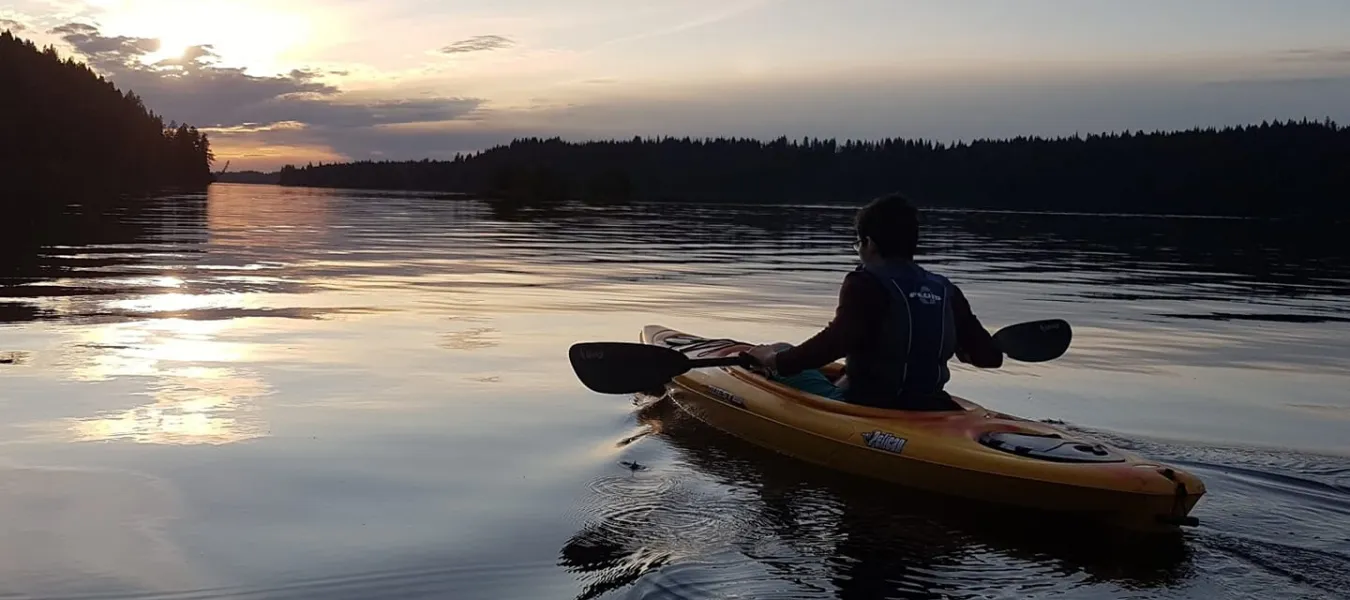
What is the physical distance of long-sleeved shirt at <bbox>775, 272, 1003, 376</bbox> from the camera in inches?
261

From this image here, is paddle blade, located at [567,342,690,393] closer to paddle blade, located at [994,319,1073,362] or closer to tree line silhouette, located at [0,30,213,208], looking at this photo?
paddle blade, located at [994,319,1073,362]

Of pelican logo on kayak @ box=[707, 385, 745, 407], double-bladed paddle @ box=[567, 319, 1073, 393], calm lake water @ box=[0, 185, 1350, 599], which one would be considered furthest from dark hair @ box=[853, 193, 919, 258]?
pelican logo on kayak @ box=[707, 385, 745, 407]

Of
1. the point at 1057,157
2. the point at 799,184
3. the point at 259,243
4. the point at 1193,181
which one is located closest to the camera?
the point at 259,243

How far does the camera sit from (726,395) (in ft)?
27.7

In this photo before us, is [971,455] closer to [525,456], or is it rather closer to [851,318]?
[851,318]

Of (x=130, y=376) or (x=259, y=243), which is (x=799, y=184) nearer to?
(x=259, y=243)

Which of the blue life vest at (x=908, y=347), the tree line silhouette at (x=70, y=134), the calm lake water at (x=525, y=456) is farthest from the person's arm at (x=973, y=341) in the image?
the tree line silhouette at (x=70, y=134)

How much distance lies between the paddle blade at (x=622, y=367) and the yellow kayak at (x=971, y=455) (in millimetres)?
584

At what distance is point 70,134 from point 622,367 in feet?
348

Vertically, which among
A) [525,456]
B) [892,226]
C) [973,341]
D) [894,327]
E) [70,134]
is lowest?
[525,456]

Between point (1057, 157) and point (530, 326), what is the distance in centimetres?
12317

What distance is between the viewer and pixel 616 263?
22.9 m

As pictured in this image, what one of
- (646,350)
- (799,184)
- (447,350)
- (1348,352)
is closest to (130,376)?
(447,350)

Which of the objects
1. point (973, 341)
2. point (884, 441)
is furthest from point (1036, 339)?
point (884, 441)
